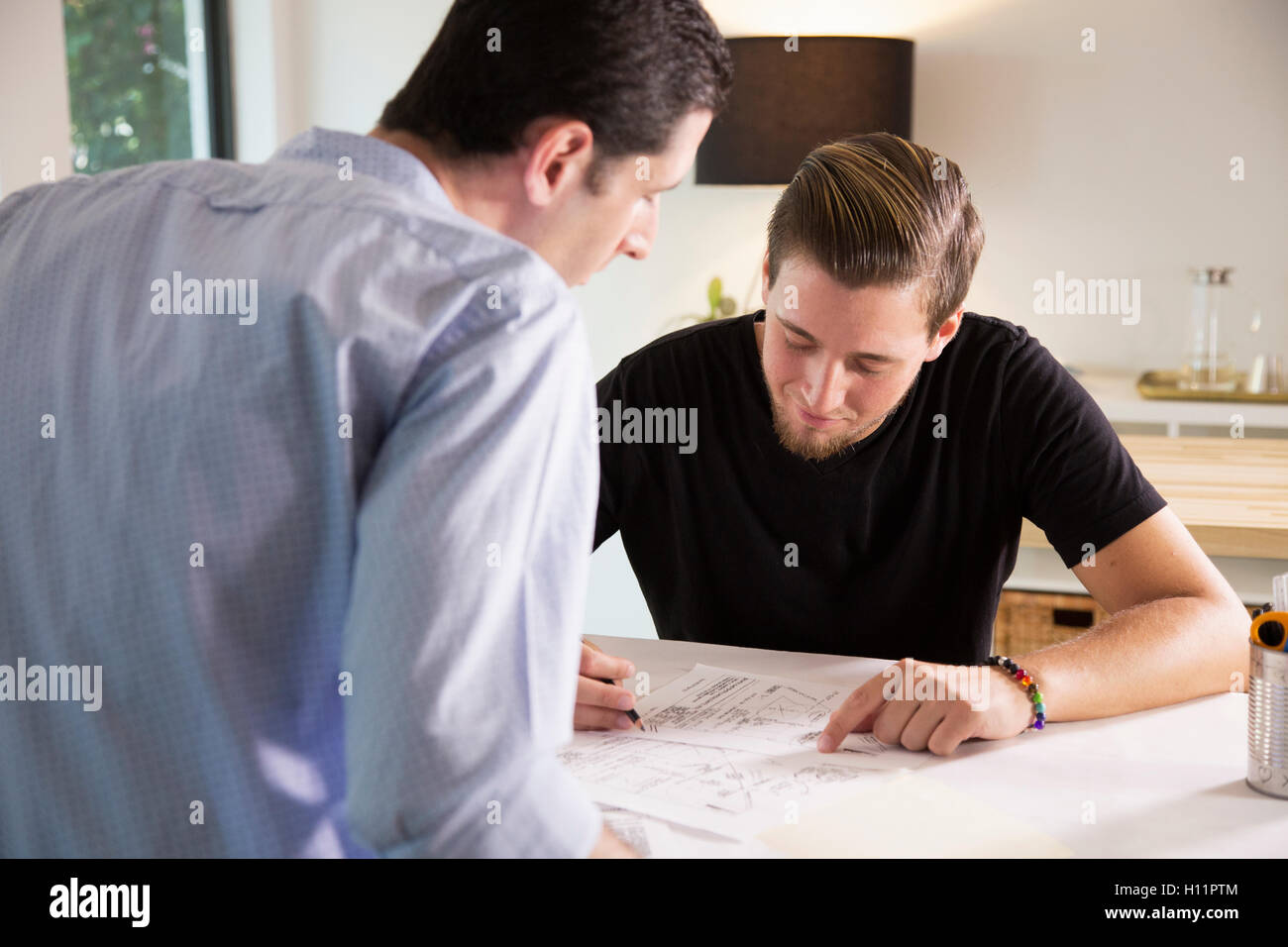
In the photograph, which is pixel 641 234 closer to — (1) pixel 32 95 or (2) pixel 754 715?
(2) pixel 754 715

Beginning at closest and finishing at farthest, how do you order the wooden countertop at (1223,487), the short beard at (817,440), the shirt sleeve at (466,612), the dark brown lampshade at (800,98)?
the shirt sleeve at (466,612) → the short beard at (817,440) → the wooden countertop at (1223,487) → the dark brown lampshade at (800,98)

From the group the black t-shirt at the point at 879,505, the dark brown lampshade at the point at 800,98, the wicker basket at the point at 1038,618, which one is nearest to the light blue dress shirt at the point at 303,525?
the black t-shirt at the point at 879,505

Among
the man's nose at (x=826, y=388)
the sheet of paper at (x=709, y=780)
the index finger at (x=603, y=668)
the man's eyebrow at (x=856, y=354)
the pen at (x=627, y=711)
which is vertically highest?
the man's eyebrow at (x=856, y=354)

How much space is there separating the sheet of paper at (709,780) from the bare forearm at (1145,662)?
0.25m

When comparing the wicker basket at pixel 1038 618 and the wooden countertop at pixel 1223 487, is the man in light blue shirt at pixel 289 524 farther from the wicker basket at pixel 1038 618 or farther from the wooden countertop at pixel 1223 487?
the wicker basket at pixel 1038 618

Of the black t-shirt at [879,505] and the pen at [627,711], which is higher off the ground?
the black t-shirt at [879,505]

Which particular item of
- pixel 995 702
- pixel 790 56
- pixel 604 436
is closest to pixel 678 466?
pixel 604 436

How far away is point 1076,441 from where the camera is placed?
4.95ft

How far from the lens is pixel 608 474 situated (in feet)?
5.40

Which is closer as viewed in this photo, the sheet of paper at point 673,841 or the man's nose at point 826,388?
the sheet of paper at point 673,841

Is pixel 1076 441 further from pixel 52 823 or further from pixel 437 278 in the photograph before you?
pixel 52 823

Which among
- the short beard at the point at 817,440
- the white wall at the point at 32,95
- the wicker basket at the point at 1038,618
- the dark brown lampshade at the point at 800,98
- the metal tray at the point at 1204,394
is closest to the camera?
the short beard at the point at 817,440

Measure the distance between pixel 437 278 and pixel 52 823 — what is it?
42 cm

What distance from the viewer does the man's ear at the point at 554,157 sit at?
827 millimetres
